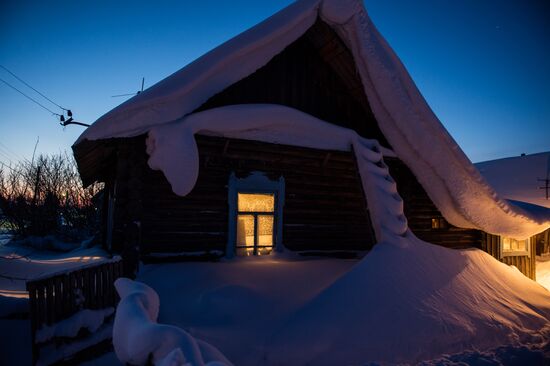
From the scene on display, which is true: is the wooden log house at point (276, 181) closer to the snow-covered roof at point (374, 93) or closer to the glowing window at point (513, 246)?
the snow-covered roof at point (374, 93)

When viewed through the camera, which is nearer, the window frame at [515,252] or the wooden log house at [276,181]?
the wooden log house at [276,181]

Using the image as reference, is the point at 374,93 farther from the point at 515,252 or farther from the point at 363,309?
the point at 515,252

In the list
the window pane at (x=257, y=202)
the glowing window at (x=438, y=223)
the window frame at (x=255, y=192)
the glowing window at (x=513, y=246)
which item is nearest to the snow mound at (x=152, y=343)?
the window frame at (x=255, y=192)

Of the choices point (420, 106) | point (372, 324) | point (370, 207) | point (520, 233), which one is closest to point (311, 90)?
point (420, 106)

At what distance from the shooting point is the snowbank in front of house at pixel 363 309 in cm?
366

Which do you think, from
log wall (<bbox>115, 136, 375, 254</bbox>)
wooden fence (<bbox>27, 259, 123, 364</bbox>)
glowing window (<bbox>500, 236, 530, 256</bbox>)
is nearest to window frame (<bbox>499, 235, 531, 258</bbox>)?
glowing window (<bbox>500, 236, 530, 256</bbox>)

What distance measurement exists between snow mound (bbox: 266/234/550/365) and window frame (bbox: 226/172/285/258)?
106 inches

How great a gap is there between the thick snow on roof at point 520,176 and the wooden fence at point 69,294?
24.5 meters

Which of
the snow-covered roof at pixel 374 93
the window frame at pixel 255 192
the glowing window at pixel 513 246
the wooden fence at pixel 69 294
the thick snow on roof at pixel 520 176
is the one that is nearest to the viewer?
the wooden fence at pixel 69 294

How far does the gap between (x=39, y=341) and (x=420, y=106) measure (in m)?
7.30

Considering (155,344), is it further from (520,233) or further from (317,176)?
(520,233)

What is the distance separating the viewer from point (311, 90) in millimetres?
7828

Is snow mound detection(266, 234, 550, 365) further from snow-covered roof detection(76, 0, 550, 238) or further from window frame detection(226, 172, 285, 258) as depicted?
window frame detection(226, 172, 285, 258)

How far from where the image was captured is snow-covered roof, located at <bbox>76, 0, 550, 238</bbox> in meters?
5.66
